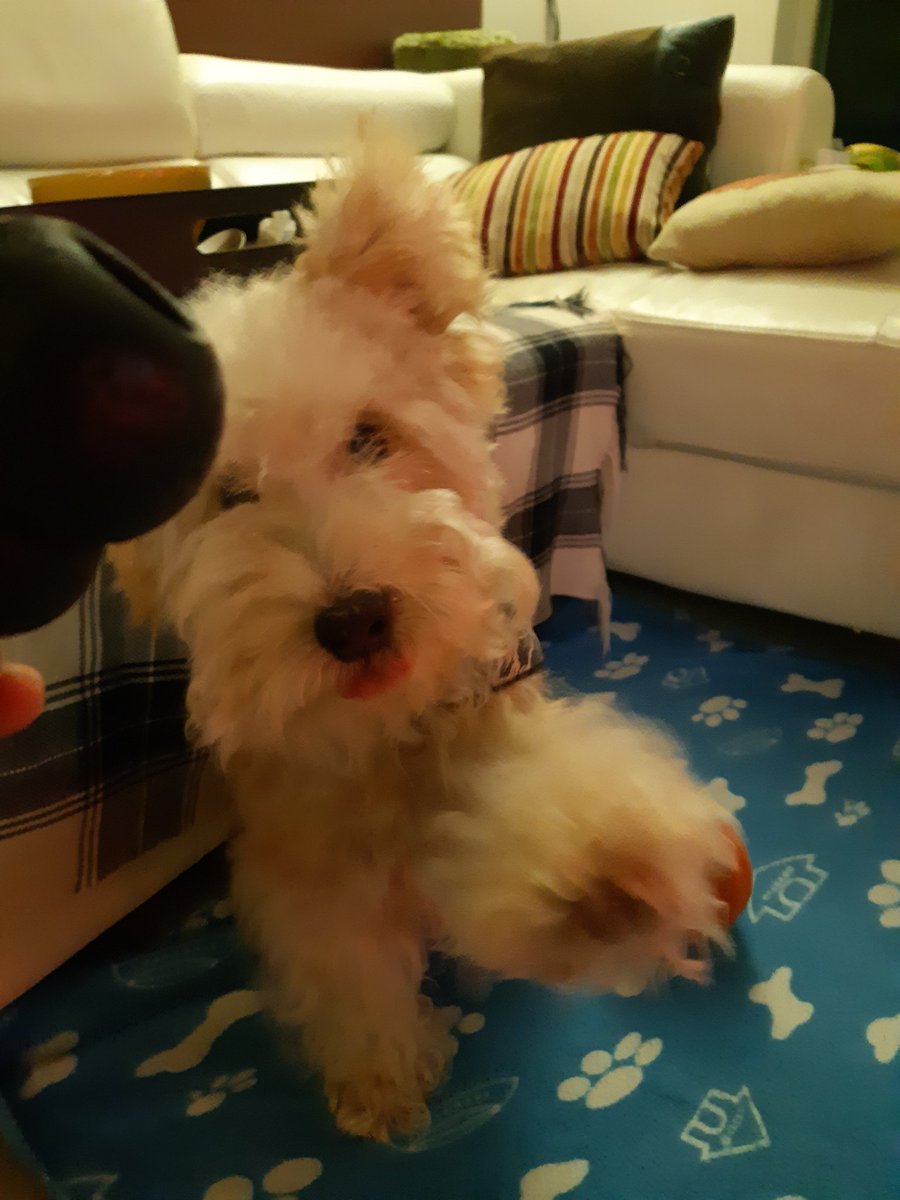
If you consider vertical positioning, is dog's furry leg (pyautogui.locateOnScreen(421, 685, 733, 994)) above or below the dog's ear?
below

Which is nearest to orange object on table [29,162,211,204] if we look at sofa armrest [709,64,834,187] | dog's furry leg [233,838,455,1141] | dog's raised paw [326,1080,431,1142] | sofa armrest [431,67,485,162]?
dog's furry leg [233,838,455,1141]

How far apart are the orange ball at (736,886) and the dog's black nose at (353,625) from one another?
48 cm

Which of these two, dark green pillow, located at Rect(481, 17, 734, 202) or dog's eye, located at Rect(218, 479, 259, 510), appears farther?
dark green pillow, located at Rect(481, 17, 734, 202)

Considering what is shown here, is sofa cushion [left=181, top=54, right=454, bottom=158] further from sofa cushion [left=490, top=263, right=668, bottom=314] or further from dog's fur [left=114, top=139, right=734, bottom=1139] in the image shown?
dog's fur [left=114, top=139, right=734, bottom=1139]

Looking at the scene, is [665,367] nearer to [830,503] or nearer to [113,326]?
[830,503]

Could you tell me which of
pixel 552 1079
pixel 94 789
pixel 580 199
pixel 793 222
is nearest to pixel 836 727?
pixel 552 1079

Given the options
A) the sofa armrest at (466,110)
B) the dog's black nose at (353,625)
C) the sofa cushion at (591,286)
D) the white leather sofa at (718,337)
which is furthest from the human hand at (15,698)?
the sofa armrest at (466,110)

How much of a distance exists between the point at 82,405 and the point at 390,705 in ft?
2.04

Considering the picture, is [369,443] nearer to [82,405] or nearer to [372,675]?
[372,675]

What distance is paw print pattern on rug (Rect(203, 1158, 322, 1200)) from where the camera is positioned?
928 millimetres

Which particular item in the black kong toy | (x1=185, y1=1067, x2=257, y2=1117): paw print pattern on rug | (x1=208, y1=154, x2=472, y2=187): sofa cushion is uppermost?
the black kong toy

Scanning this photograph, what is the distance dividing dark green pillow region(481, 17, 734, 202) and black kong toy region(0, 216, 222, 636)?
2.36 metres

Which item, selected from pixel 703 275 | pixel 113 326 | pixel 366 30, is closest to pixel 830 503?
pixel 703 275

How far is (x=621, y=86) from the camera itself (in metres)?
2.34
